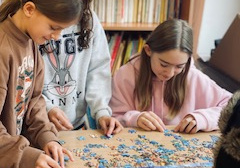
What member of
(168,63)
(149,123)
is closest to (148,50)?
(168,63)

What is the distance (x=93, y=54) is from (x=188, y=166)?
2.14 ft

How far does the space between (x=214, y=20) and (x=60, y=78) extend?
1.76 m

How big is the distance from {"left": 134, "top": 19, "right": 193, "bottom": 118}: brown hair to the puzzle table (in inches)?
10.7

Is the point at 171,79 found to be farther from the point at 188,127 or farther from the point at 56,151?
the point at 56,151

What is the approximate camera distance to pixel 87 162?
108 cm

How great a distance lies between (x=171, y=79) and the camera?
157 cm

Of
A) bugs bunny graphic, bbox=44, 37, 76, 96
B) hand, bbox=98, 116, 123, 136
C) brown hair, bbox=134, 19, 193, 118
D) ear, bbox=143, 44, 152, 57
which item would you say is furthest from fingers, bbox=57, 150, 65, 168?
ear, bbox=143, 44, 152, 57

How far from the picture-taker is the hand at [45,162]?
0.97 m

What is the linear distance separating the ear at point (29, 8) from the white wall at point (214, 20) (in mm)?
1945

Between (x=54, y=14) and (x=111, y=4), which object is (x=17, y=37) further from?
(x=111, y=4)

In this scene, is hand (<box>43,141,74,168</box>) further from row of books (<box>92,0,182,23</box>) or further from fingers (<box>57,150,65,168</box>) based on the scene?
row of books (<box>92,0,182,23</box>)

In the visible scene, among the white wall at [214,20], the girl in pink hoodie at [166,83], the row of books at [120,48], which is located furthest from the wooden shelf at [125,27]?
the white wall at [214,20]

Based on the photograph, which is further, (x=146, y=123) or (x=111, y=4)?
(x=111, y=4)

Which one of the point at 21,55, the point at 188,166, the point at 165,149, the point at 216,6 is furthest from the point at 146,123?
the point at 216,6
